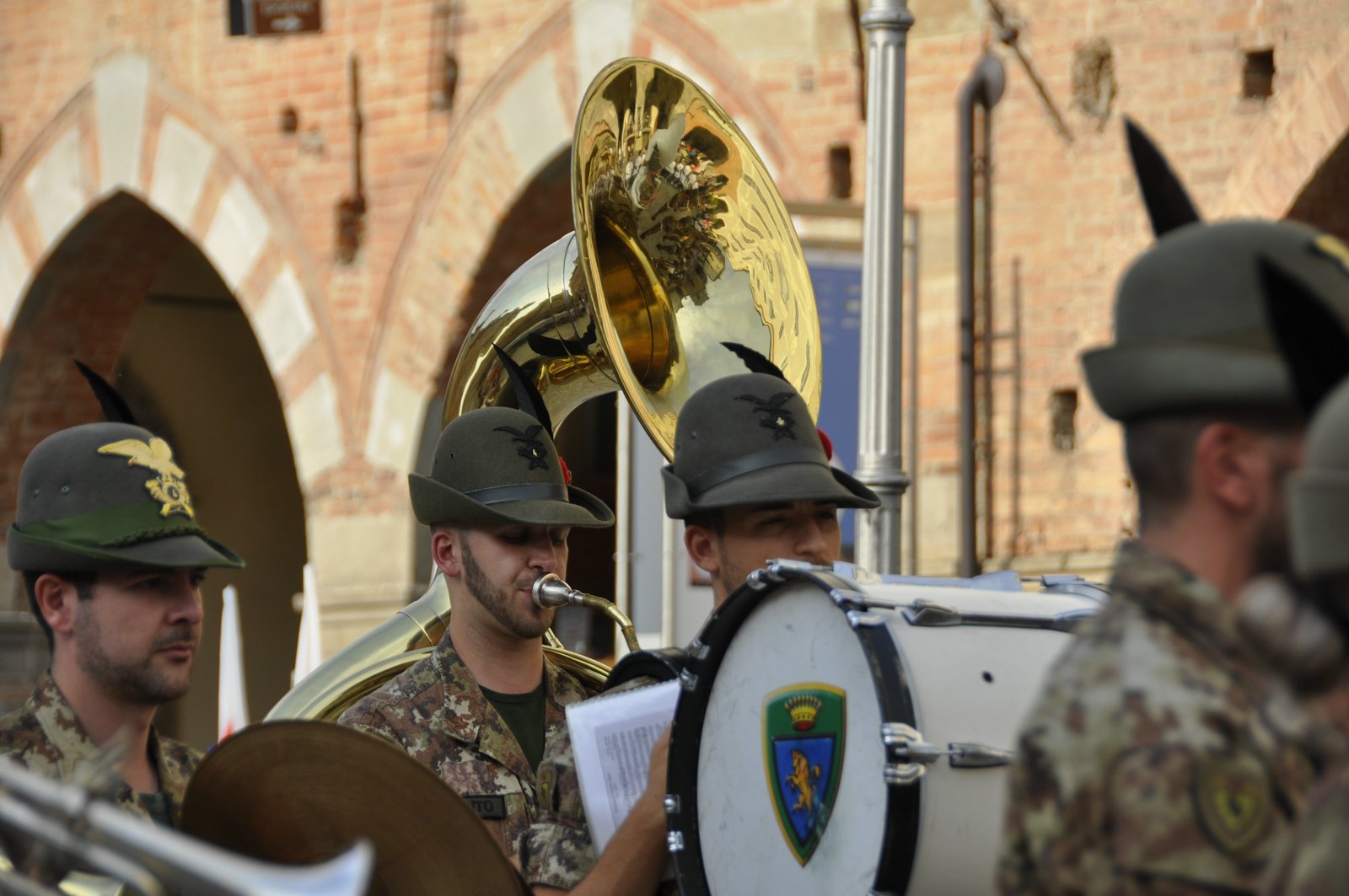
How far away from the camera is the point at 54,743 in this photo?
3.08 m

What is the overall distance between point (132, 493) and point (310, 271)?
24.8 ft

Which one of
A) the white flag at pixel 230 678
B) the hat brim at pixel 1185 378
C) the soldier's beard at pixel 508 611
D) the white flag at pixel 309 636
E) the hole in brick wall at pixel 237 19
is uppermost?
the hole in brick wall at pixel 237 19

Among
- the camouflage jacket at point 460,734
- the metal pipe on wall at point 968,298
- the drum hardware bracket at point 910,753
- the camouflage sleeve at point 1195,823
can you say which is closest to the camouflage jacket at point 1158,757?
the camouflage sleeve at point 1195,823

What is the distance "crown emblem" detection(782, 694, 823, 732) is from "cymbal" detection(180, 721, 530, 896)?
47 cm

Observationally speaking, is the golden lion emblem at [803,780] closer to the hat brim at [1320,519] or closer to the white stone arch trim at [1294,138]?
the hat brim at [1320,519]

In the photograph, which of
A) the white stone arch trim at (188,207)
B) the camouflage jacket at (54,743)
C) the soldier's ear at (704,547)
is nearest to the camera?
the camouflage jacket at (54,743)

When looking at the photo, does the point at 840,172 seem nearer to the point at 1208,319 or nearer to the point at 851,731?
the point at 851,731

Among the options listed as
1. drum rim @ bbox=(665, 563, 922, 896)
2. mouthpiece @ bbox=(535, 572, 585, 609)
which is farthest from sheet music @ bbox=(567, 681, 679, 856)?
mouthpiece @ bbox=(535, 572, 585, 609)

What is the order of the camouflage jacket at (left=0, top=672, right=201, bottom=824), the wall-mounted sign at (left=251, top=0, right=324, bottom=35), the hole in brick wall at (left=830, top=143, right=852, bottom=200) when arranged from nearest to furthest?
the camouflage jacket at (left=0, top=672, right=201, bottom=824), the hole in brick wall at (left=830, top=143, right=852, bottom=200), the wall-mounted sign at (left=251, top=0, right=324, bottom=35)

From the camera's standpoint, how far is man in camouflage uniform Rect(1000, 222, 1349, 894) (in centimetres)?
176

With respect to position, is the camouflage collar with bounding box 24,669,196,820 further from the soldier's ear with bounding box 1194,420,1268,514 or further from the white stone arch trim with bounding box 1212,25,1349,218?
the white stone arch trim with bounding box 1212,25,1349,218

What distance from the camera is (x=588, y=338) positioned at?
14.6 feet

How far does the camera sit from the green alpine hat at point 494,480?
386cm

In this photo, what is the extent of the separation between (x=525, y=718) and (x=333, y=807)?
1.21m
